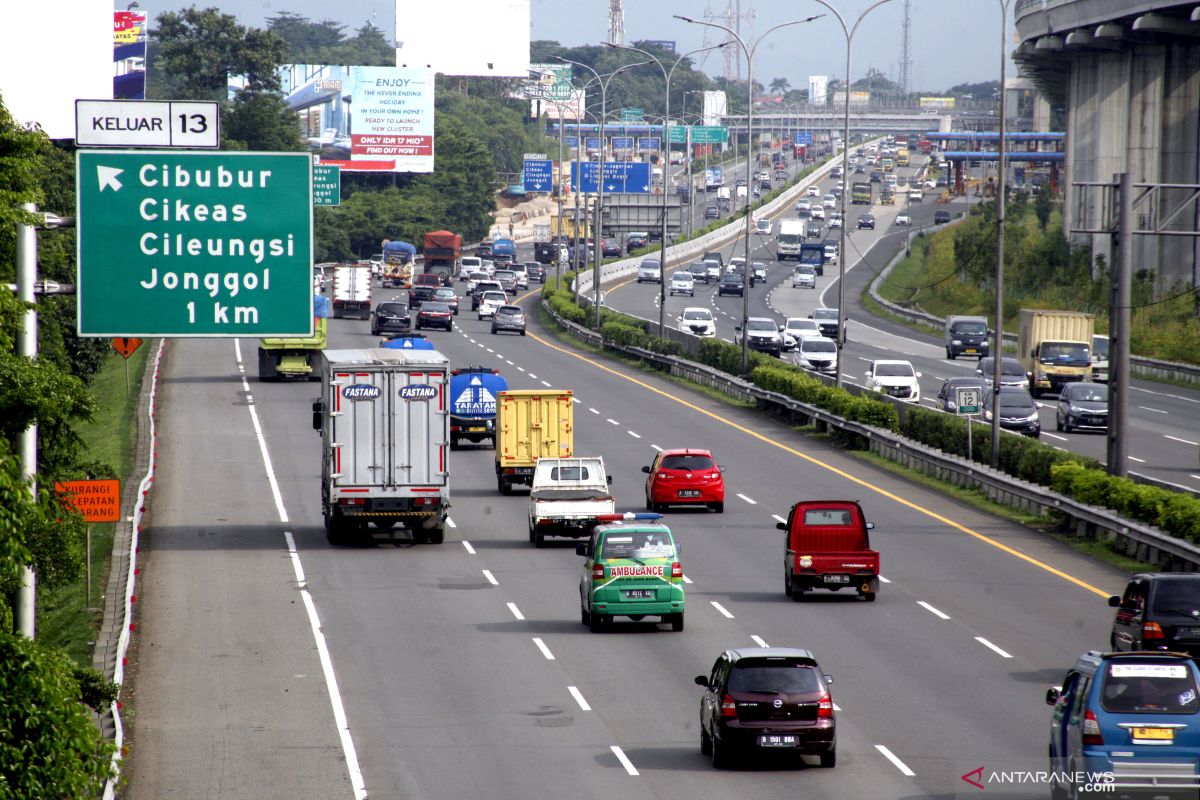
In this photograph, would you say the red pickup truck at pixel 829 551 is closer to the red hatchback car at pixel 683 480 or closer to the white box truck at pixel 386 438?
the white box truck at pixel 386 438

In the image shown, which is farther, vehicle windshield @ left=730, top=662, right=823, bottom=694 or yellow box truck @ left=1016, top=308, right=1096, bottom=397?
yellow box truck @ left=1016, top=308, right=1096, bottom=397

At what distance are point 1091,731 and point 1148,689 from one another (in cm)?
69

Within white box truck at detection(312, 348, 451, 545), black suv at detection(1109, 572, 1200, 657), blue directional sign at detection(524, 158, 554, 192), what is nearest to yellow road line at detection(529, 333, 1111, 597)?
black suv at detection(1109, 572, 1200, 657)

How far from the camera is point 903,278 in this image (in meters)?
134

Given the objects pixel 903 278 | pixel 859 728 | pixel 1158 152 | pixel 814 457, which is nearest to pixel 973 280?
pixel 903 278

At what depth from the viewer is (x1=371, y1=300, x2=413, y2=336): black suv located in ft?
279

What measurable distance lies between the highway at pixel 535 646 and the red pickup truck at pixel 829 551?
1.47ft

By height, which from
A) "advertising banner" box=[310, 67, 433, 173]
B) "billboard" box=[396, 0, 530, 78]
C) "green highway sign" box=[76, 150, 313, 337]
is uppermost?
"billboard" box=[396, 0, 530, 78]

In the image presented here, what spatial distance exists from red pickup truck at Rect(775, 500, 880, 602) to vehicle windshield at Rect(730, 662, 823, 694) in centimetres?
1129

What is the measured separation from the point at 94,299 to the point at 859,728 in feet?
33.9

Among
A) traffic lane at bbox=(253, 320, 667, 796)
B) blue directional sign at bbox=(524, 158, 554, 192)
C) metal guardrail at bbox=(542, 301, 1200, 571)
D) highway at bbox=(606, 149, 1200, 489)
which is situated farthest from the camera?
blue directional sign at bbox=(524, 158, 554, 192)

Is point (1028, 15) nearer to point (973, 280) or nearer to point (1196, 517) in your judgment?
point (973, 280)

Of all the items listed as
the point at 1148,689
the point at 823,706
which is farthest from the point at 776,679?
the point at 1148,689

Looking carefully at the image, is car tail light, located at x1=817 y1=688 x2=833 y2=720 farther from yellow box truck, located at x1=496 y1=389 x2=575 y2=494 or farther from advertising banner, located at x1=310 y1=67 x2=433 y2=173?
advertising banner, located at x1=310 y1=67 x2=433 y2=173
